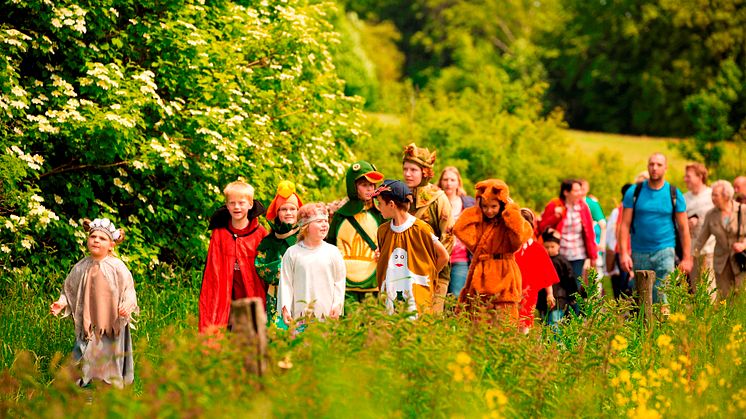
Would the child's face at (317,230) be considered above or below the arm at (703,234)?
above

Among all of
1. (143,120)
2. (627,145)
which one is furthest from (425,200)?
(627,145)

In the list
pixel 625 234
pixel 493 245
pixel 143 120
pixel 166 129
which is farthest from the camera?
pixel 166 129

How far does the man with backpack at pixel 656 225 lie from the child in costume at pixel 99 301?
6.12 metres

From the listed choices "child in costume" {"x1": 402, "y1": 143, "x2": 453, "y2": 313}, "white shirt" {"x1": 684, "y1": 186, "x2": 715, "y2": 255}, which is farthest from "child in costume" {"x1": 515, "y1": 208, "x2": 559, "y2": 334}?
"white shirt" {"x1": 684, "y1": 186, "x2": 715, "y2": 255}

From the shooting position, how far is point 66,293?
30.6 feet

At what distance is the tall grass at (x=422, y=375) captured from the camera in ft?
17.3

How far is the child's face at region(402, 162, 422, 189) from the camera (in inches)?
410

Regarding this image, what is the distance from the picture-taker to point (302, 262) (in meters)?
8.91

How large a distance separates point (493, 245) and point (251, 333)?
4062 mm

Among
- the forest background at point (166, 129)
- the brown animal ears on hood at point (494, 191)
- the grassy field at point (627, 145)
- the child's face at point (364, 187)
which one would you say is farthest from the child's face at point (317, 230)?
the grassy field at point (627, 145)

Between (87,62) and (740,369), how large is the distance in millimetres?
9119

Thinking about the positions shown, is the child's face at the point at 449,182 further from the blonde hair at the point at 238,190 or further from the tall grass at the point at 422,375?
the blonde hair at the point at 238,190

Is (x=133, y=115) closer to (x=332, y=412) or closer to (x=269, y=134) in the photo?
(x=269, y=134)

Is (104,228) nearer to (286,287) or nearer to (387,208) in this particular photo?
(286,287)
